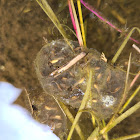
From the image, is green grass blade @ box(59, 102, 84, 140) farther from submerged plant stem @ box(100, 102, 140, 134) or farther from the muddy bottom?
submerged plant stem @ box(100, 102, 140, 134)

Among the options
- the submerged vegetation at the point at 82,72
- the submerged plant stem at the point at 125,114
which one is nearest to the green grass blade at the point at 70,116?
the submerged vegetation at the point at 82,72

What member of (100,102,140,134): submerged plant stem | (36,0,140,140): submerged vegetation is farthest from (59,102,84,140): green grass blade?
(100,102,140,134): submerged plant stem

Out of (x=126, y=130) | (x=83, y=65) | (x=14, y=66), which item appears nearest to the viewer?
(x=83, y=65)

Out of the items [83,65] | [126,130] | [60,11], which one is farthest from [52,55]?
[126,130]

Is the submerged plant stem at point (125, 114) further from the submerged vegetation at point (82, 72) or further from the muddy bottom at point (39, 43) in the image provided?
the muddy bottom at point (39, 43)

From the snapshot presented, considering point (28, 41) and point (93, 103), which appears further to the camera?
point (28, 41)

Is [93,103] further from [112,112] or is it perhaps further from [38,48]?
[38,48]
